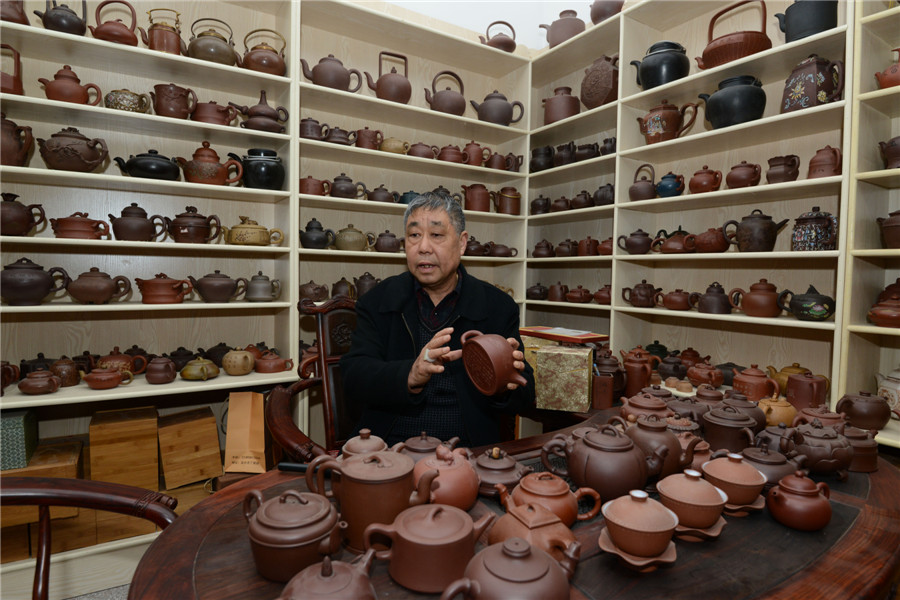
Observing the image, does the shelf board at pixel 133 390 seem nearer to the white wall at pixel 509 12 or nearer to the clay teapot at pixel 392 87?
the clay teapot at pixel 392 87

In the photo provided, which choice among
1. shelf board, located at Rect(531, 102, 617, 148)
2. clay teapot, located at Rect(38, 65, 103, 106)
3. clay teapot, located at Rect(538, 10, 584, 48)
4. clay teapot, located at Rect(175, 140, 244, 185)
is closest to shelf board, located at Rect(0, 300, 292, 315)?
clay teapot, located at Rect(175, 140, 244, 185)

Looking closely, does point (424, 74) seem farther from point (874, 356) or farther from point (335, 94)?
point (874, 356)

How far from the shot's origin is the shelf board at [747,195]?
220 centimetres

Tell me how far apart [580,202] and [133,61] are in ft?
9.11

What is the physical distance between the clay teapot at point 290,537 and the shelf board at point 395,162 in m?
2.51

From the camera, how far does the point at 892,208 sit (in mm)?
2248

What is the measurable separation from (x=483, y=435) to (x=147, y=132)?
258 cm

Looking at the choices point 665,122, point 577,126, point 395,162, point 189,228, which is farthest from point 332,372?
point 577,126

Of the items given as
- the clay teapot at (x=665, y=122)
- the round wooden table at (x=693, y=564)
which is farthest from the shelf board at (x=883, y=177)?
the round wooden table at (x=693, y=564)

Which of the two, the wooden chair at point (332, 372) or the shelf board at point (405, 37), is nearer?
the wooden chair at point (332, 372)

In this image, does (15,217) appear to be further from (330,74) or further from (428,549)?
(428,549)

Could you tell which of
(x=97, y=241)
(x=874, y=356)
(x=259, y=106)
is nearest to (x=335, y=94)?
(x=259, y=106)

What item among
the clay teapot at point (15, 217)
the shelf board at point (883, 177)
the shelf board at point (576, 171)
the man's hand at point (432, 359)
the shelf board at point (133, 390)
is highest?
the shelf board at point (576, 171)

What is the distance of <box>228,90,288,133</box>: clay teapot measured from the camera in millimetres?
2713
